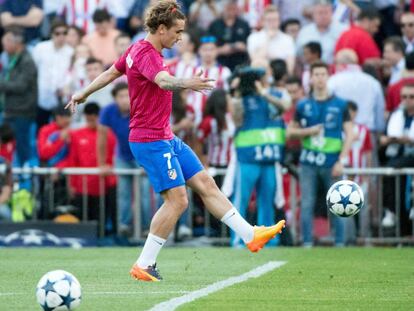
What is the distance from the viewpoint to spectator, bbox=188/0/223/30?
Result: 22422mm

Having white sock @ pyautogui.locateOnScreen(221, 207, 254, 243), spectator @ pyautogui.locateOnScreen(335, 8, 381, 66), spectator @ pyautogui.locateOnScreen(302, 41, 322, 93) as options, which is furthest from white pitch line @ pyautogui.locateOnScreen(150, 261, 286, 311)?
spectator @ pyautogui.locateOnScreen(335, 8, 381, 66)

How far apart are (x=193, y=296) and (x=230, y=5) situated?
12.1 meters

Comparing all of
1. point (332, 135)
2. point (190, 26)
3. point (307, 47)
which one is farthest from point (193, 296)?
point (190, 26)

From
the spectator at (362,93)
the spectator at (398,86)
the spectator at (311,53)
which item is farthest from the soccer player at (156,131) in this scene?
the spectator at (311,53)

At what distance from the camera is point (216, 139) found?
19.2 m

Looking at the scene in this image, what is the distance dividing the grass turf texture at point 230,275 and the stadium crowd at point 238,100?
1.87 metres

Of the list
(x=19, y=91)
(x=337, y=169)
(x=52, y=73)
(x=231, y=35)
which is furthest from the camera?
(x=231, y=35)

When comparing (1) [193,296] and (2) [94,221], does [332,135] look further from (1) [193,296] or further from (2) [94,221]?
(1) [193,296]

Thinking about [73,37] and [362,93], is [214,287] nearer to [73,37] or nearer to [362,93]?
[362,93]

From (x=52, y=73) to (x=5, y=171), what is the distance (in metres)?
3.09

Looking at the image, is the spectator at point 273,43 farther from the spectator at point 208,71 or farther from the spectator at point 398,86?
the spectator at point 398,86

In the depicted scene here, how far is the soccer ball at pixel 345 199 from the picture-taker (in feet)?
44.3

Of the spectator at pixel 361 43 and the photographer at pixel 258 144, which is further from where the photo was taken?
the spectator at pixel 361 43

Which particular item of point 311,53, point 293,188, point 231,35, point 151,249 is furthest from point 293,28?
point 151,249
